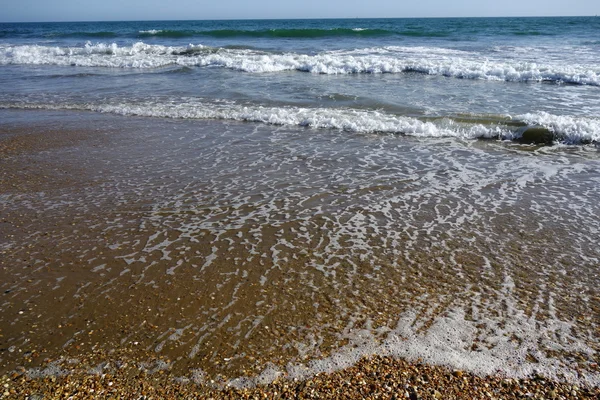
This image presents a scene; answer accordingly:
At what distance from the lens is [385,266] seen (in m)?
4.48

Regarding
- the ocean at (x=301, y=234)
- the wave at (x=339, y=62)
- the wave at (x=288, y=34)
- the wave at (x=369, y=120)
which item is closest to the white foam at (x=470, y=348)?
the ocean at (x=301, y=234)

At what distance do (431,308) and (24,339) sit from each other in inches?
132

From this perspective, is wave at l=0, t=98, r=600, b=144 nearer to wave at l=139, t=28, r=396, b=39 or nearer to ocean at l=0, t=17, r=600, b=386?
ocean at l=0, t=17, r=600, b=386

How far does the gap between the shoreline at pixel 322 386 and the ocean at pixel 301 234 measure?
4.0 inches

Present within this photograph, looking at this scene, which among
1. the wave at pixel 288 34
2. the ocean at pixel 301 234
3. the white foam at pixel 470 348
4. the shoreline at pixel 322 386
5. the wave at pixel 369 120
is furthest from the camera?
the wave at pixel 288 34

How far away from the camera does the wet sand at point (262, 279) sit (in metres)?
3.16

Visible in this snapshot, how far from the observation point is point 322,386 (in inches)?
118

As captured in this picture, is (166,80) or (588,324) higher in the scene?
(166,80)

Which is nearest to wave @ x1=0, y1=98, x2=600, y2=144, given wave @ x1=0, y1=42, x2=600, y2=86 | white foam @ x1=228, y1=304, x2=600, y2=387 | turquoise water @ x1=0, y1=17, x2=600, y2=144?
turquoise water @ x1=0, y1=17, x2=600, y2=144

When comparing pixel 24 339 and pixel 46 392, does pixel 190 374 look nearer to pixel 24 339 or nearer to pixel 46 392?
pixel 46 392

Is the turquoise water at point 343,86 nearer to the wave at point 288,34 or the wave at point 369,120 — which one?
the wave at point 369,120

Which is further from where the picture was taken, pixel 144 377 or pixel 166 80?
pixel 166 80

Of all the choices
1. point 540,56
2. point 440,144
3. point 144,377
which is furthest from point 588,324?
point 540,56

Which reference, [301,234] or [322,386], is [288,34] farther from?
[322,386]
